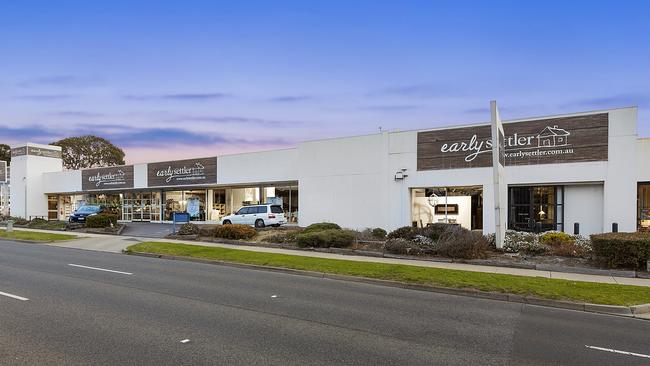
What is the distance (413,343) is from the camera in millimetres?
6508

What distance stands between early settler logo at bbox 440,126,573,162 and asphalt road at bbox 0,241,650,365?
13.0m

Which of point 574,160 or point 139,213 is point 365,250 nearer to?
point 574,160

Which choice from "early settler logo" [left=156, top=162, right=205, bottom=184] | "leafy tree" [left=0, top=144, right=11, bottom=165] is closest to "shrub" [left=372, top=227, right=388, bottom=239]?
"early settler logo" [left=156, top=162, right=205, bottom=184]

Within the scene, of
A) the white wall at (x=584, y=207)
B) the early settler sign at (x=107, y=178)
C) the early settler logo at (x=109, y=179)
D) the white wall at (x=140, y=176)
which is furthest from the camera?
Answer: the early settler logo at (x=109, y=179)

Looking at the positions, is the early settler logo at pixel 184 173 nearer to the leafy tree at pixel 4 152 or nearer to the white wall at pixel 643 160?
the white wall at pixel 643 160

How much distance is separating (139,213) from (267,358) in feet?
135

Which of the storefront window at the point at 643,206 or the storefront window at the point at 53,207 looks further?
the storefront window at the point at 53,207

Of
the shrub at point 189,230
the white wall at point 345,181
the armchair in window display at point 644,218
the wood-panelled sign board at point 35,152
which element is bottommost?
the shrub at point 189,230

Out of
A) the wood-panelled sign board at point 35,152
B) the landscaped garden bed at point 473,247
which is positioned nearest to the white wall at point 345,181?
the landscaped garden bed at point 473,247

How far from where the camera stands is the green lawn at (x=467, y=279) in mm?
10031

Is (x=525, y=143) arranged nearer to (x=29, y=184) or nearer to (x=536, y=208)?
(x=536, y=208)

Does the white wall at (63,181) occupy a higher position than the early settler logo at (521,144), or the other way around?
the early settler logo at (521,144)

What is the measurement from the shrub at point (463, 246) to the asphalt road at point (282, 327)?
5430mm

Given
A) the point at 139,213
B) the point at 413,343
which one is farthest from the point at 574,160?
the point at 139,213
